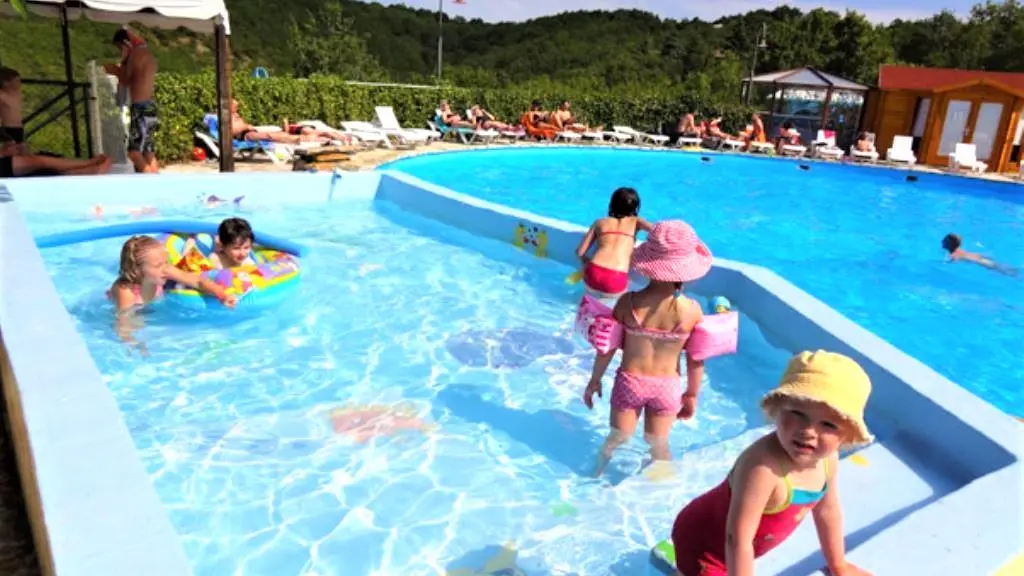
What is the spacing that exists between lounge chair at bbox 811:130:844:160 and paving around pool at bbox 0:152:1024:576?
15.2 m

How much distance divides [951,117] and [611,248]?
18384 mm

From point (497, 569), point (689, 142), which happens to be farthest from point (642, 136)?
point (497, 569)


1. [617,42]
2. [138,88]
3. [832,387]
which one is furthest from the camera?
[617,42]

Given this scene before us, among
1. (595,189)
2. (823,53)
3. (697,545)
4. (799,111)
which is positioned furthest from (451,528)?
(823,53)

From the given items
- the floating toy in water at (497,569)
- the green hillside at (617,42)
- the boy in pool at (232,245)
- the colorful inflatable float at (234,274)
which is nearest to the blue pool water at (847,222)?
the floating toy in water at (497,569)

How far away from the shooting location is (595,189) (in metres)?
13.2

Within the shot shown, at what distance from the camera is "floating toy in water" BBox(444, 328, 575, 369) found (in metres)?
4.93

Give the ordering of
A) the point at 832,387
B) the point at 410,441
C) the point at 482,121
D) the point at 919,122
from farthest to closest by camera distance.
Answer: the point at 919,122 < the point at 482,121 < the point at 410,441 < the point at 832,387

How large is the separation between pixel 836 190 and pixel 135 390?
46.7ft

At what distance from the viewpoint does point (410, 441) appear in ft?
12.6

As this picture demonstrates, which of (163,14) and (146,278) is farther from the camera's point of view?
(163,14)

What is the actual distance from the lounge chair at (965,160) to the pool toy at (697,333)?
18.1 metres

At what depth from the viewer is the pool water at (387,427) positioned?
3.06 m

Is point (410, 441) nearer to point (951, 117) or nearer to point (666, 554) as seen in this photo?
point (666, 554)
